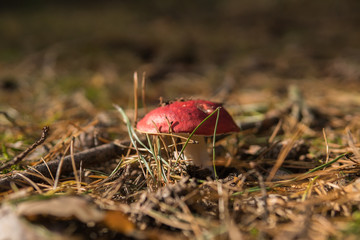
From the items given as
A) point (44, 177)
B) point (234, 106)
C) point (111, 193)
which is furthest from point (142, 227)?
point (234, 106)

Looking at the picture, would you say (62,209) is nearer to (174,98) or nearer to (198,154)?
(198,154)

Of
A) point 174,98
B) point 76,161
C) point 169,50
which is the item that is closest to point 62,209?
point 76,161

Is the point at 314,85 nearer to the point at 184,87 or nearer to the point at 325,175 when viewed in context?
the point at 184,87

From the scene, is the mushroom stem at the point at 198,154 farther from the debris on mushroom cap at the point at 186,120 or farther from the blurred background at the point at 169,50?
the blurred background at the point at 169,50

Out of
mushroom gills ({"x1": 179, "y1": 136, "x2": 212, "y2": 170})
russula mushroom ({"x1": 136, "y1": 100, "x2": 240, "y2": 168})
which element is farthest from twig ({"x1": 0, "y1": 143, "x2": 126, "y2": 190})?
mushroom gills ({"x1": 179, "y1": 136, "x2": 212, "y2": 170})

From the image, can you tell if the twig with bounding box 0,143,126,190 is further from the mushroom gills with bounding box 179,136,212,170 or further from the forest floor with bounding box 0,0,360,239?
the mushroom gills with bounding box 179,136,212,170

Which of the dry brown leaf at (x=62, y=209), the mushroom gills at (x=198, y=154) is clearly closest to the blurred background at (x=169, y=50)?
the mushroom gills at (x=198, y=154)
